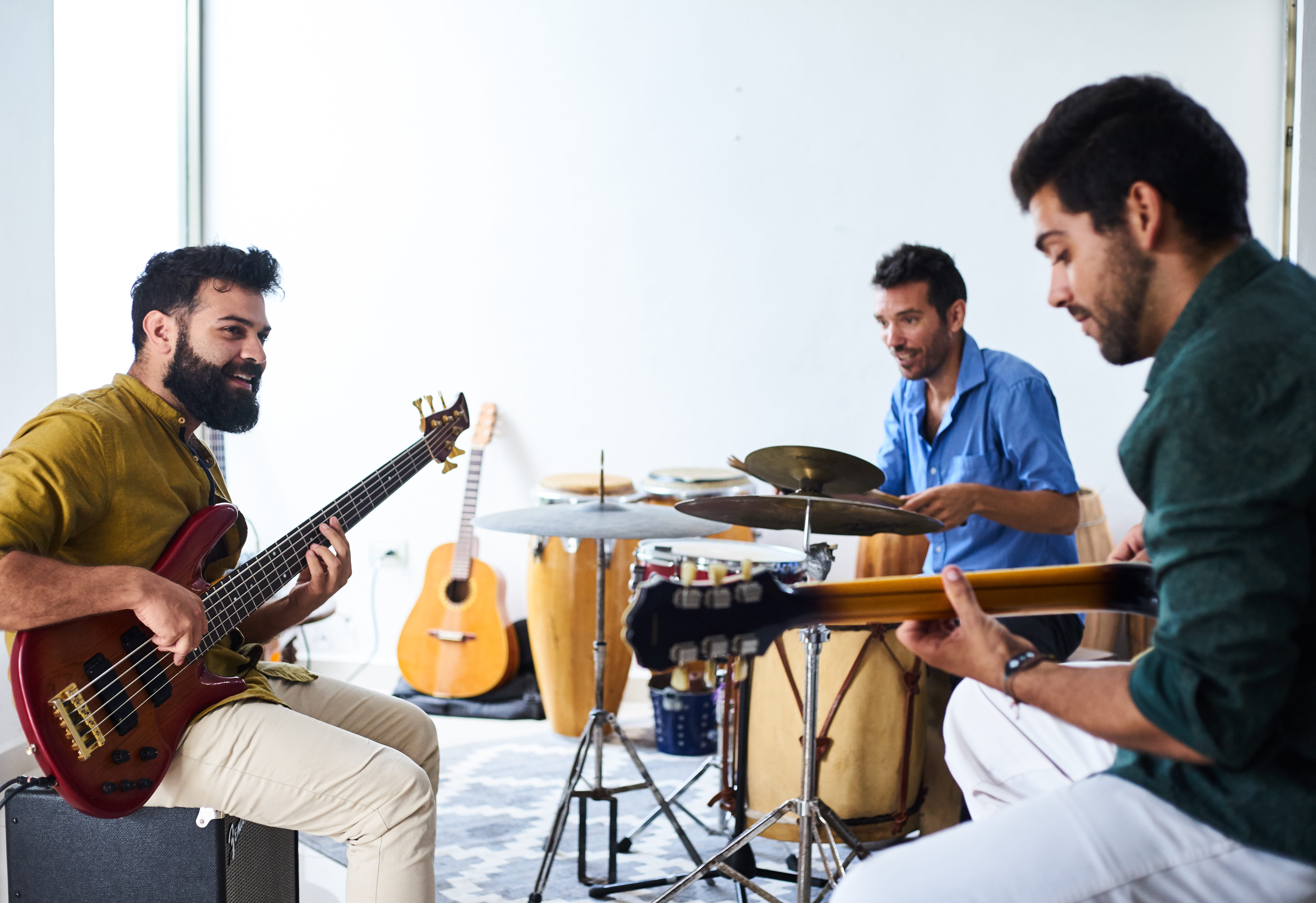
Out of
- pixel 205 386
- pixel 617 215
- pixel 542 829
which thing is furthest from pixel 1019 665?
pixel 617 215

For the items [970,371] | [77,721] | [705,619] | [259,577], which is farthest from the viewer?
[970,371]

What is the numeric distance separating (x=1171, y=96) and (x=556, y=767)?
2651 millimetres

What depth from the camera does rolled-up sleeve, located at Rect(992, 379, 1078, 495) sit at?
7.62 feet

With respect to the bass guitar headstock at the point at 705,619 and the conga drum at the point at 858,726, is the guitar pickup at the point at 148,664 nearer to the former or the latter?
the bass guitar headstock at the point at 705,619

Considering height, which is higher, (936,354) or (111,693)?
(936,354)

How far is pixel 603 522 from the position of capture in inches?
89.0

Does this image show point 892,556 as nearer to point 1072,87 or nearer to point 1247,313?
point 1072,87

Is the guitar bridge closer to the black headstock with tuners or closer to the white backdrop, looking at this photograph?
the black headstock with tuners

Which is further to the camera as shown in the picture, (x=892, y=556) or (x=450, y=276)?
(x=450, y=276)

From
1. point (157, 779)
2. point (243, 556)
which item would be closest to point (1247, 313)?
point (157, 779)

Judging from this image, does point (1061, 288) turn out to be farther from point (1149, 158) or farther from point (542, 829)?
point (542, 829)

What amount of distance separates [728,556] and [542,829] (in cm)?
94

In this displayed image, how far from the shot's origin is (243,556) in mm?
3510

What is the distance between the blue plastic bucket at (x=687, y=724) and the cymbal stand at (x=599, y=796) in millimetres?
767
